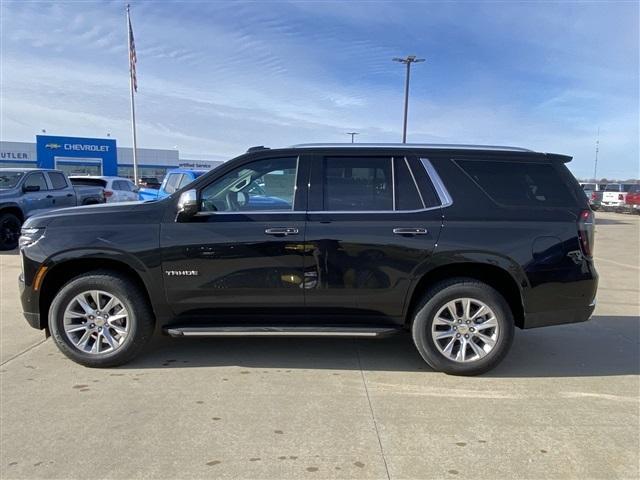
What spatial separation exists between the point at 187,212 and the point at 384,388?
2.18 m

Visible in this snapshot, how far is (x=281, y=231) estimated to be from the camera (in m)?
4.11

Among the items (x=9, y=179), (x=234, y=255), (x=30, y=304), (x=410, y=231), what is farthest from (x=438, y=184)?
(x=9, y=179)

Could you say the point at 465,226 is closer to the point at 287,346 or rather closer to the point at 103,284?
the point at 287,346

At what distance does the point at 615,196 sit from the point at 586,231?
105 feet

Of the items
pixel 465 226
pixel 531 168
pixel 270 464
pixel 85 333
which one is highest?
pixel 531 168

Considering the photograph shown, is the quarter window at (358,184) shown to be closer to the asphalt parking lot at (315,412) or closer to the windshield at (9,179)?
the asphalt parking lot at (315,412)

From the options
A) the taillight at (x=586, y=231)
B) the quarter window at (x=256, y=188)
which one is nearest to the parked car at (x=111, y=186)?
the quarter window at (x=256, y=188)

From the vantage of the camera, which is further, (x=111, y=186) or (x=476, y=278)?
(x=111, y=186)

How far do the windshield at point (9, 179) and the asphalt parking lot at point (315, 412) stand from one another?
7491 millimetres

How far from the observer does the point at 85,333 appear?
4.27m

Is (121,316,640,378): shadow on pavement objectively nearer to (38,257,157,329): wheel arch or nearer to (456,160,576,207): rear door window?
(38,257,157,329): wheel arch

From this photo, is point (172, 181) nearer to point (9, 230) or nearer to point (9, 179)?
point (9, 179)

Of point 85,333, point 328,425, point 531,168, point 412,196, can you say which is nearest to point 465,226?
point 412,196

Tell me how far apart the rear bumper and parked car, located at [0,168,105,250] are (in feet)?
32.7
